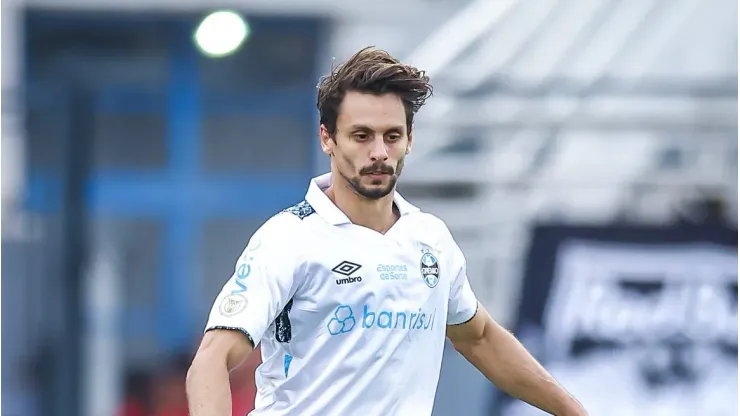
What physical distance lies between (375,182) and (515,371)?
864 mm

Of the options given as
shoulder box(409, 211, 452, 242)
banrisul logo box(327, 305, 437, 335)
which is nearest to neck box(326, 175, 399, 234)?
shoulder box(409, 211, 452, 242)

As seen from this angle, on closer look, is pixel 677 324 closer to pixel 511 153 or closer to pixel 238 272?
pixel 511 153

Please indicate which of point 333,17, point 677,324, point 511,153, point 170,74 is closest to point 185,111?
point 170,74

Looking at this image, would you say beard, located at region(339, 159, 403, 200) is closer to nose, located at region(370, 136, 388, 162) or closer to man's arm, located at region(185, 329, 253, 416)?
nose, located at region(370, 136, 388, 162)

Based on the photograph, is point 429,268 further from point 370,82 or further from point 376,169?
point 370,82

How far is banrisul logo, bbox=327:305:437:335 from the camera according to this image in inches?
156

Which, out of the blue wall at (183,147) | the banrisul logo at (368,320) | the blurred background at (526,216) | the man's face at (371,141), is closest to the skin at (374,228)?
the man's face at (371,141)

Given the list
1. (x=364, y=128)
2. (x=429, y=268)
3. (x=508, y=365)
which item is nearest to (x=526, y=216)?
(x=508, y=365)

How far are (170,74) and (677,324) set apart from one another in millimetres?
7010

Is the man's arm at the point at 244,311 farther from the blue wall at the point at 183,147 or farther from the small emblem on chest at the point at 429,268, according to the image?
the blue wall at the point at 183,147

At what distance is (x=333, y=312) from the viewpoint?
3.96 m

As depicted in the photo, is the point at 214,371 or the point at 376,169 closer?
the point at 214,371

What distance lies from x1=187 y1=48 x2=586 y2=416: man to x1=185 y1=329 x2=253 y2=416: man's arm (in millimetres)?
31

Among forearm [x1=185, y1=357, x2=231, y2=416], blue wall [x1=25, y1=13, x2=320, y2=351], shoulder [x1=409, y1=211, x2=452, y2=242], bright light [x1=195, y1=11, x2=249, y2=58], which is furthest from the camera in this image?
blue wall [x1=25, y1=13, x2=320, y2=351]
